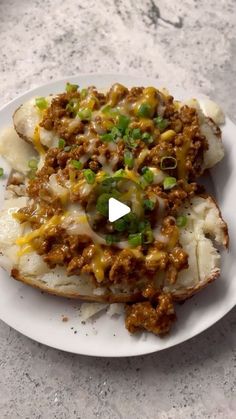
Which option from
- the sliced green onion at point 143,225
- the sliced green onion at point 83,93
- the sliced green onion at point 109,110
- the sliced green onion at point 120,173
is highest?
the sliced green onion at point 109,110

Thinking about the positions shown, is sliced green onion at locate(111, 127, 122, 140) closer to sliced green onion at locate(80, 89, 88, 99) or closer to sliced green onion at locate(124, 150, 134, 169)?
sliced green onion at locate(124, 150, 134, 169)

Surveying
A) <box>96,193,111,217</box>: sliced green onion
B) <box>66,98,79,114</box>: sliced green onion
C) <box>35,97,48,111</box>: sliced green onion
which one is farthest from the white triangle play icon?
<box>35,97,48,111</box>: sliced green onion

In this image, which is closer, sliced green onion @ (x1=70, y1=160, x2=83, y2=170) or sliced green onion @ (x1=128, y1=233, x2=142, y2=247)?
sliced green onion @ (x1=128, y1=233, x2=142, y2=247)

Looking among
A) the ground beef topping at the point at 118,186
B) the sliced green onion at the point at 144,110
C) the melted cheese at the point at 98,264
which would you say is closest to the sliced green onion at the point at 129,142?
the ground beef topping at the point at 118,186

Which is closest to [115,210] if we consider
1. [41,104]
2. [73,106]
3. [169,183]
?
[169,183]

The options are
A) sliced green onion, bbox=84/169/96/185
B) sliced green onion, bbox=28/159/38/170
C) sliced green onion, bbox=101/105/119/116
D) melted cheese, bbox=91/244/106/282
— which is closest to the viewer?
melted cheese, bbox=91/244/106/282

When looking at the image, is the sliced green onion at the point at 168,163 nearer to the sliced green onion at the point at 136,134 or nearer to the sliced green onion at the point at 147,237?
the sliced green onion at the point at 136,134
